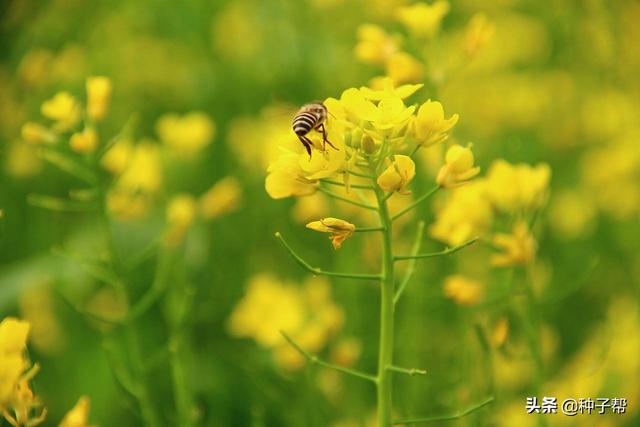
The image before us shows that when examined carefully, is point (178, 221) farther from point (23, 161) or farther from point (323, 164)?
point (23, 161)

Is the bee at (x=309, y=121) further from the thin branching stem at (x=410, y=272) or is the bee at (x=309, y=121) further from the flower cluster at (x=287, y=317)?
the flower cluster at (x=287, y=317)

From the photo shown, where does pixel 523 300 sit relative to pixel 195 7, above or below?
below

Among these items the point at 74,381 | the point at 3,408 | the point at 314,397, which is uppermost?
the point at 3,408

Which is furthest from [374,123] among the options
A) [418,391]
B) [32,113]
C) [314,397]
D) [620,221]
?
[32,113]

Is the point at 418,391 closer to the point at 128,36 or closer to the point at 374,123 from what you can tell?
the point at 374,123

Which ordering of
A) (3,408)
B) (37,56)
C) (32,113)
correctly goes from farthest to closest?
(32,113), (37,56), (3,408)

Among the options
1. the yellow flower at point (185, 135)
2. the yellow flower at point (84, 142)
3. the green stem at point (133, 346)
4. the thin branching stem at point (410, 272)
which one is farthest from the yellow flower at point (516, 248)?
the yellow flower at point (185, 135)

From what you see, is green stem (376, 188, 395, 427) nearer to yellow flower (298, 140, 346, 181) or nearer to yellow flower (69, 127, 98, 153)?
yellow flower (298, 140, 346, 181)

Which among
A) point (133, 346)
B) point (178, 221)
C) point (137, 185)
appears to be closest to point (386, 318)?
point (133, 346)
